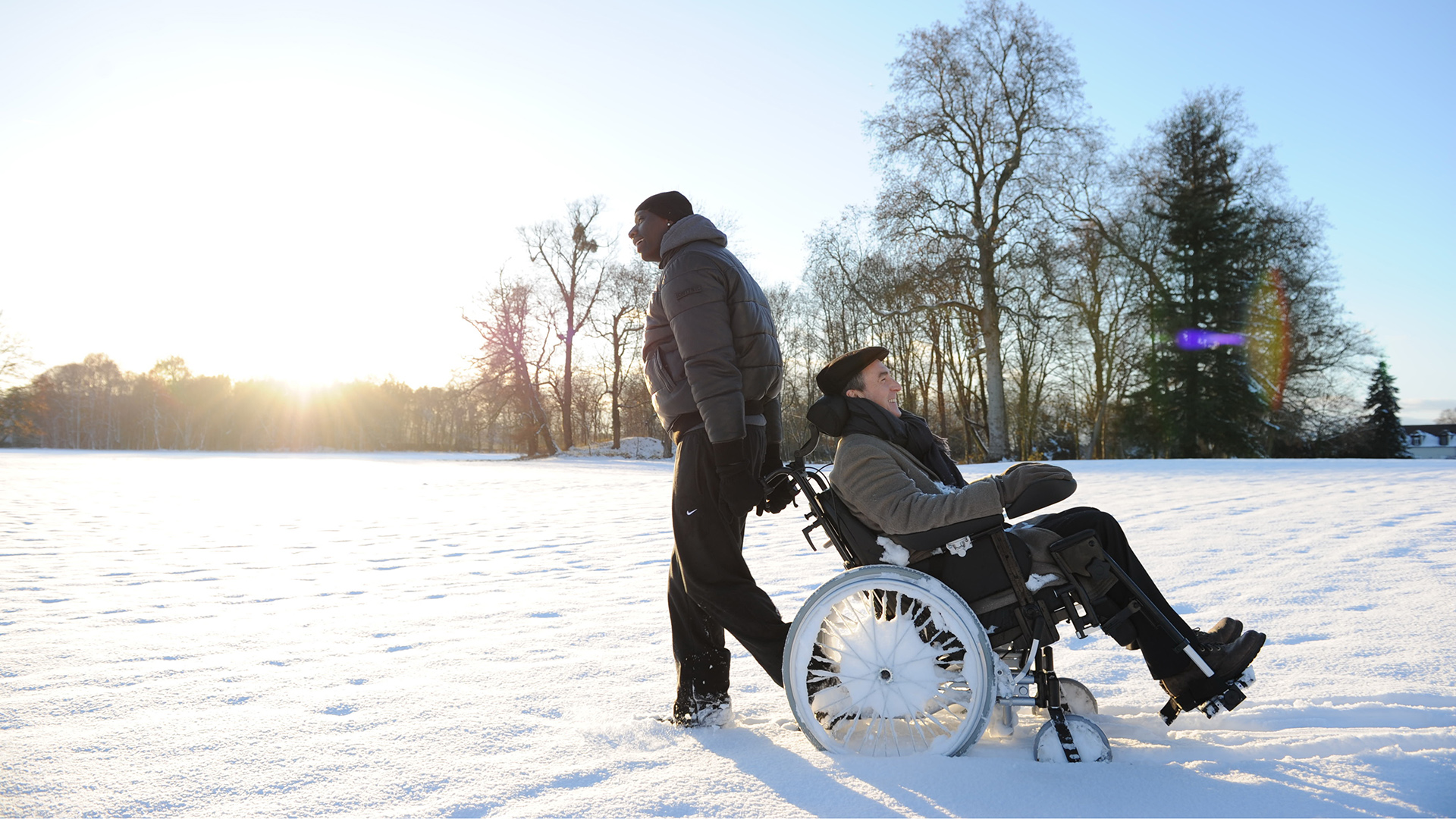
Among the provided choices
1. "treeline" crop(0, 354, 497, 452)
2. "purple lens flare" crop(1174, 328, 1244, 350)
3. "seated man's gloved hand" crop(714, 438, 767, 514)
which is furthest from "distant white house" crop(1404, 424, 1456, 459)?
"seated man's gloved hand" crop(714, 438, 767, 514)

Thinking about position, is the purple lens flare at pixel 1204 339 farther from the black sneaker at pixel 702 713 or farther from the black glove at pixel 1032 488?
the black sneaker at pixel 702 713

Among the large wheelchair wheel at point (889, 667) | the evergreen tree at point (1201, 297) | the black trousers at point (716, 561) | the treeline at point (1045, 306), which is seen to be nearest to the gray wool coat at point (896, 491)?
the large wheelchair wheel at point (889, 667)

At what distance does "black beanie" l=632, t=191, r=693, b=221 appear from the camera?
3.03 metres

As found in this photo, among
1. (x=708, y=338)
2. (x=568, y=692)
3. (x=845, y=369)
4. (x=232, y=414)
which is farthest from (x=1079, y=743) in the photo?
(x=232, y=414)

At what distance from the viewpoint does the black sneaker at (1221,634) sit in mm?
2303

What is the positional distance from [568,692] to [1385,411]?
4536cm

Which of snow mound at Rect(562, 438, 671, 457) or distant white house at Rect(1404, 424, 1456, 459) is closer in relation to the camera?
snow mound at Rect(562, 438, 671, 457)

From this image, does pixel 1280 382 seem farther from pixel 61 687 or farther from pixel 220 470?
pixel 220 470

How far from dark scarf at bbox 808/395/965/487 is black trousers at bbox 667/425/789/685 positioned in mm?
293

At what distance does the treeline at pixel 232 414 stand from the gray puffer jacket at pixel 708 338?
5798cm

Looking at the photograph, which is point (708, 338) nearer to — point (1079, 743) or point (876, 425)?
point (876, 425)

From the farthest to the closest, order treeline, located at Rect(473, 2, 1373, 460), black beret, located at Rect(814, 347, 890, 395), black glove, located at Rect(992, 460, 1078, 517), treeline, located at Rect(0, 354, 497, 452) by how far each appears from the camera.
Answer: treeline, located at Rect(0, 354, 497, 452), treeline, located at Rect(473, 2, 1373, 460), black beret, located at Rect(814, 347, 890, 395), black glove, located at Rect(992, 460, 1078, 517)

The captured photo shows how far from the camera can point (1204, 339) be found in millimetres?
24688

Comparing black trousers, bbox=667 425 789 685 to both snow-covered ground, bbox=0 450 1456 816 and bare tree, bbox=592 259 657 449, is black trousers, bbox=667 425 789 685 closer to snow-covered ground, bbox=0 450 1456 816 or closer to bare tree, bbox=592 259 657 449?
snow-covered ground, bbox=0 450 1456 816
